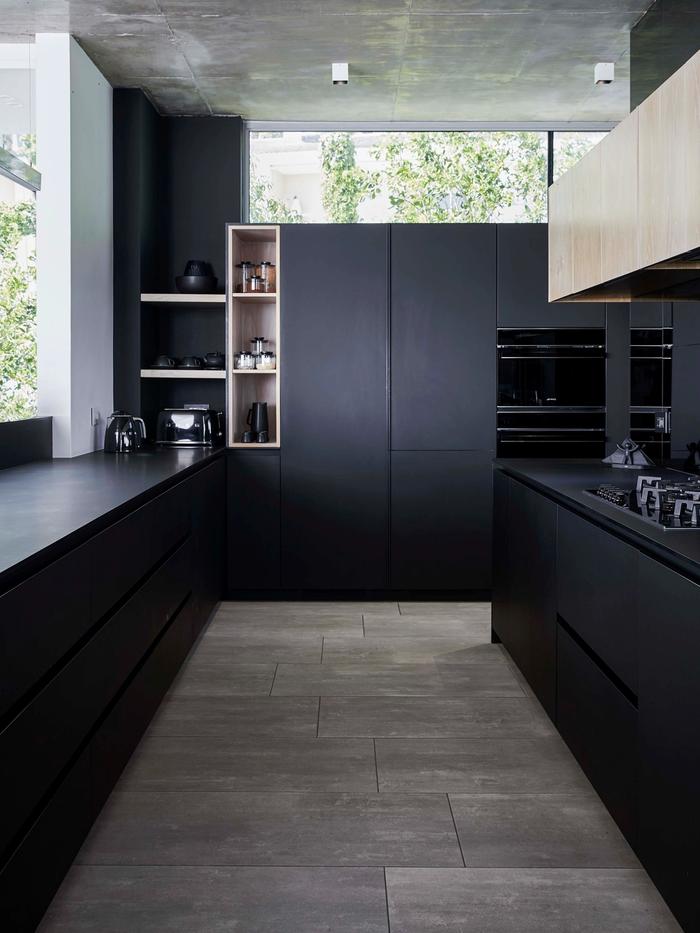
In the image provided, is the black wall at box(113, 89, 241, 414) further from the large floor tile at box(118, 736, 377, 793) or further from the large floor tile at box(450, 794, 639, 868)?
the large floor tile at box(450, 794, 639, 868)

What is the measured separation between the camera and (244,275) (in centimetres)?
535

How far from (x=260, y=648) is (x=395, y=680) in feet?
2.55

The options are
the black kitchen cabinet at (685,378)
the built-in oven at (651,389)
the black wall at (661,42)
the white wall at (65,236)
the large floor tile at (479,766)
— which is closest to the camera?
the large floor tile at (479,766)

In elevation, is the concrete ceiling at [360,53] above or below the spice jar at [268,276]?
above

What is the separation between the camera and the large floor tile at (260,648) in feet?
13.4

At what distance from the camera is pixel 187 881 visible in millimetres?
2186

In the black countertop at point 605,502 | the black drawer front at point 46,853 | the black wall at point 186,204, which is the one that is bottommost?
the black drawer front at point 46,853

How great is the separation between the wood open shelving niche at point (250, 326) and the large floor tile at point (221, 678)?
5.11ft

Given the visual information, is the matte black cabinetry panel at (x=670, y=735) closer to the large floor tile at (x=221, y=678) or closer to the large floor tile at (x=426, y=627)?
the large floor tile at (x=221, y=678)

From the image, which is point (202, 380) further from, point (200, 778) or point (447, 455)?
point (200, 778)

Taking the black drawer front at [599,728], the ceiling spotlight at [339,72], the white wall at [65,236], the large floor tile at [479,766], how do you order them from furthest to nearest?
1. the ceiling spotlight at [339,72]
2. the white wall at [65,236]
3. the large floor tile at [479,766]
4. the black drawer front at [599,728]

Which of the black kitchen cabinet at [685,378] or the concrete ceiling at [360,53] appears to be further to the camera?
the concrete ceiling at [360,53]

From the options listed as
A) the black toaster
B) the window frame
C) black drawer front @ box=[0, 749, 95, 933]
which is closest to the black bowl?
the window frame

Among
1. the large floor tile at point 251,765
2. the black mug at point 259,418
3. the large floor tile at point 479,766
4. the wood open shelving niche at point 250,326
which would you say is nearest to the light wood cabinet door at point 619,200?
the large floor tile at point 479,766
